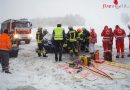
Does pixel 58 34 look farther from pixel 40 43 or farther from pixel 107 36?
pixel 107 36

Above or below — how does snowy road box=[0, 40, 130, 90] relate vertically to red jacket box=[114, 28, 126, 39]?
below

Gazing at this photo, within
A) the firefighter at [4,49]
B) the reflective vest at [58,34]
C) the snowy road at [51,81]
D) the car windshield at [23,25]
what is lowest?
the snowy road at [51,81]

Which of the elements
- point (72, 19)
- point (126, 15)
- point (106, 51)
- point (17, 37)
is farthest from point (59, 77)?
point (72, 19)

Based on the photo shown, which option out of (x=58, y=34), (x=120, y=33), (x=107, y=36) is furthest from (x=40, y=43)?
(x=120, y=33)

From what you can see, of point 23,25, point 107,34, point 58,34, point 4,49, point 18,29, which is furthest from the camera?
point 23,25

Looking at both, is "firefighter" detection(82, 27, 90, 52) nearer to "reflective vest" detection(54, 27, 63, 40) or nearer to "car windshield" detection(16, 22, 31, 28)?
"reflective vest" detection(54, 27, 63, 40)

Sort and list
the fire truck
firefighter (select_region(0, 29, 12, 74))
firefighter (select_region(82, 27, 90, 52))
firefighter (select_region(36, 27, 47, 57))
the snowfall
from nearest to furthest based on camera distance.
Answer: the snowfall → firefighter (select_region(0, 29, 12, 74)) → firefighter (select_region(36, 27, 47, 57)) → firefighter (select_region(82, 27, 90, 52)) → the fire truck

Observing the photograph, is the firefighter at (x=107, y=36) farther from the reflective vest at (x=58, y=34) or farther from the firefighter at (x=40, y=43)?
the firefighter at (x=40, y=43)

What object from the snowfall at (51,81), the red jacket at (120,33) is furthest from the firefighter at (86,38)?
the snowfall at (51,81)

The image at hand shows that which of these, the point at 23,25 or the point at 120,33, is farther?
the point at 23,25

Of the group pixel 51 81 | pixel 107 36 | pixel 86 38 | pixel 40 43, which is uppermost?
pixel 107 36

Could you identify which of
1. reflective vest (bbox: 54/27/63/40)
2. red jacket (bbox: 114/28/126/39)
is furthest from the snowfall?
red jacket (bbox: 114/28/126/39)

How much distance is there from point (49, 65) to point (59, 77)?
2.28m

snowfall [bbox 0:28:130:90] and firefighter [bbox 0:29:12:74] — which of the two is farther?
firefighter [bbox 0:29:12:74]
